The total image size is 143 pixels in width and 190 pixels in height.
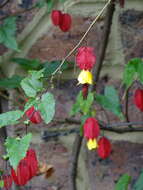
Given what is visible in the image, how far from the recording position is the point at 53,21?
2.90 feet

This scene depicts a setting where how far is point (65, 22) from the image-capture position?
884mm

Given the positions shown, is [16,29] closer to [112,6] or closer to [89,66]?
[112,6]

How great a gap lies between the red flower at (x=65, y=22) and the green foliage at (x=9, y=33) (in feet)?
0.28

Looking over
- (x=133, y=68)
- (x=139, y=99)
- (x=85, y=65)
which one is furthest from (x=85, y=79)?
(x=139, y=99)

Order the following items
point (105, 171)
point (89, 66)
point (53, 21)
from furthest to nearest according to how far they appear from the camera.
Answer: point (105, 171)
point (53, 21)
point (89, 66)

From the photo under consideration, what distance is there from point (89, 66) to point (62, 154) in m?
0.41

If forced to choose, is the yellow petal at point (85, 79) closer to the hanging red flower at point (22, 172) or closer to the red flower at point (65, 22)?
the hanging red flower at point (22, 172)

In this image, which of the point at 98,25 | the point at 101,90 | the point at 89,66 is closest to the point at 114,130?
the point at 101,90

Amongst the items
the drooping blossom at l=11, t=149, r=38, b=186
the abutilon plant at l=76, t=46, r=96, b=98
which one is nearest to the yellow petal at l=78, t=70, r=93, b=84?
the abutilon plant at l=76, t=46, r=96, b=98

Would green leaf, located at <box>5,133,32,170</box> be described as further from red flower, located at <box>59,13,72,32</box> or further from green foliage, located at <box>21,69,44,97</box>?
red flower, located at <box>59,13,72,32</box>

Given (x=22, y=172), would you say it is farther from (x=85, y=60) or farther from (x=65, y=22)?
(x=65, y=22)

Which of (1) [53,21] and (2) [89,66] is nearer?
(2) [89,66]

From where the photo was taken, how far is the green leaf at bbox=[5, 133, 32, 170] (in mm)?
563

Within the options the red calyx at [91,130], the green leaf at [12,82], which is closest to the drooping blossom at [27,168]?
the red calyx at [91,130]
